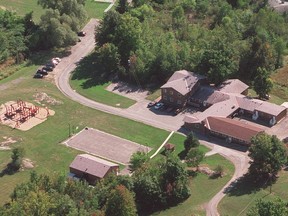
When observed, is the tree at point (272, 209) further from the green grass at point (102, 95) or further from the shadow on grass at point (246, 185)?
the green grass at point (102, 95)

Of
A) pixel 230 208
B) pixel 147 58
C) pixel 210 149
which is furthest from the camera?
pixel 147 58

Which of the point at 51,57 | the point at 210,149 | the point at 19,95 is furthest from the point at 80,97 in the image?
the point at 210,149

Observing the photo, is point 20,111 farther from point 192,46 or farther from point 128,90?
point 192,46

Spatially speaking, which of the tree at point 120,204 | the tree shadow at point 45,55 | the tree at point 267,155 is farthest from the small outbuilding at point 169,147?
the tree shadow at point 45,55

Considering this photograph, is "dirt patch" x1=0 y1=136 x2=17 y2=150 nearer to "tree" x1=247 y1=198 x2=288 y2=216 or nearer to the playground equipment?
the playground equipment

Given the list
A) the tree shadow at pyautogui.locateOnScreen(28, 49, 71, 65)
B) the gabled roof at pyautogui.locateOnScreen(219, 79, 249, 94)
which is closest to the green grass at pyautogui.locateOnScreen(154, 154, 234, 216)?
the gabled roof at pyautogui.locateOnScreen(219, 79, 249, 94)

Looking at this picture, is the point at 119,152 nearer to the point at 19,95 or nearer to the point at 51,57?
the point at 19,95
